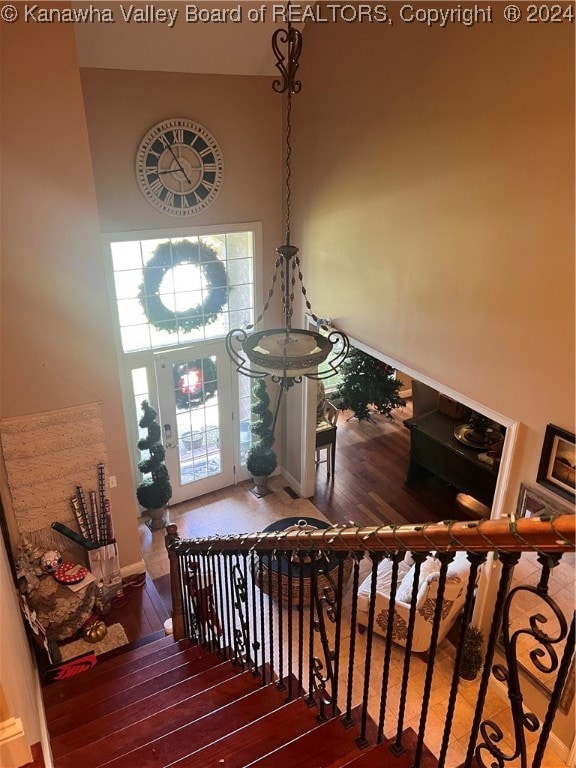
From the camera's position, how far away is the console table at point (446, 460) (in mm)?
6027

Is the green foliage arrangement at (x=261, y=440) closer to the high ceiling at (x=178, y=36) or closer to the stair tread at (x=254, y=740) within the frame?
the high ceiling at (x=178, y=36)

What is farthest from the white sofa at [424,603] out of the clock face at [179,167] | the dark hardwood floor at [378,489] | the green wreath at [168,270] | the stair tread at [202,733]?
the clock face at [179,167]

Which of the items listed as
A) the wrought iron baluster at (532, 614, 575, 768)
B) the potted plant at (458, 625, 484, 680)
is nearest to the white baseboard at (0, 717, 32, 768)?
the wrought iron baluster at (532, 614, 575, 768)

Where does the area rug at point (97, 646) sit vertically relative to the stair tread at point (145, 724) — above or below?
below

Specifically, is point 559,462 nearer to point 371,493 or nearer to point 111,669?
point 111,669

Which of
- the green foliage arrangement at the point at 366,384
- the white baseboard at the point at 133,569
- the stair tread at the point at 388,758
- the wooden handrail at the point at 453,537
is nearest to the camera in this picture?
the wooden handrail at the point at 453,537

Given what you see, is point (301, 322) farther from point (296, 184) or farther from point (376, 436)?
point (376, 436)

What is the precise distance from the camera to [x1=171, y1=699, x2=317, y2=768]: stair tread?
2.26 meters

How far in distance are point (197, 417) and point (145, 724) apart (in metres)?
4.01

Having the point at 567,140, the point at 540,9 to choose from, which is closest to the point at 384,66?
the point at 540,9

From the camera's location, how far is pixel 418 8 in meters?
3.96

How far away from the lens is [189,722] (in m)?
2.74

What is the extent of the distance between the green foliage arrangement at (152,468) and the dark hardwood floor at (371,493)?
88 centimetres

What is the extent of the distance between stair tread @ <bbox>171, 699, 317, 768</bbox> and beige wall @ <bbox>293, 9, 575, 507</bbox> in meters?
2.31
